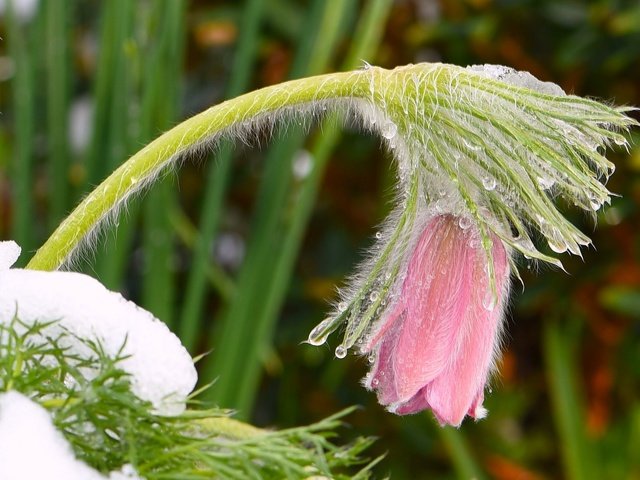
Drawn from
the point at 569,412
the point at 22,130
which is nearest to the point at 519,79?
the point at 22,130

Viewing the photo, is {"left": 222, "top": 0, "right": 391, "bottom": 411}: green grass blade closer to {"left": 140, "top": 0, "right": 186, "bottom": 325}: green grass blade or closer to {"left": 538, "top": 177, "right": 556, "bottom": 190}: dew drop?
{"left": 140, "top": 0, "right": 186, "bottom": 325}: green grass blade

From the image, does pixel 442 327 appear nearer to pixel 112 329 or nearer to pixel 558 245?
pixel 558 245

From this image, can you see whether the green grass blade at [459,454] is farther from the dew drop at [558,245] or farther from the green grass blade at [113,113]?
the dew drop at [558,245]

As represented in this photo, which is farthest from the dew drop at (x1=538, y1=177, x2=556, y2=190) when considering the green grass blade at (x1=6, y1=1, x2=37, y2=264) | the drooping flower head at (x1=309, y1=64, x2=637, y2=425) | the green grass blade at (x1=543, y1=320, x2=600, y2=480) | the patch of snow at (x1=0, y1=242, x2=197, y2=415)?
the green grass blade at (x1=543, y1=320, x2=600, y2=480)

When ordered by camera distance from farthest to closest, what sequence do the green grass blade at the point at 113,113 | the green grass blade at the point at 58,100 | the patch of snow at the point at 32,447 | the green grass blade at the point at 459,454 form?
the green grass blade at the point at 459,454 → the green grass blade at the point at 58,100 → the green grass blade at the point at 113,113 → the patch of snow at the point at 32,447

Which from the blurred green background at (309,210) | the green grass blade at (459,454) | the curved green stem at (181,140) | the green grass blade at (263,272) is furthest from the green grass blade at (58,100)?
the curved green stem at (181,140)
